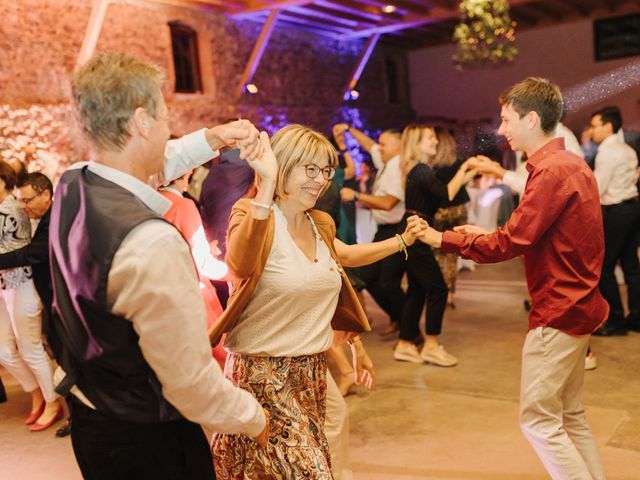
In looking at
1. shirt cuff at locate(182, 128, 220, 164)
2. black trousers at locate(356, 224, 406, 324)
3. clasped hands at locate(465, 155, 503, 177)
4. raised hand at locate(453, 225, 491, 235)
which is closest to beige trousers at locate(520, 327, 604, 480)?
raised hand at locate(453, 225, 491, 235)

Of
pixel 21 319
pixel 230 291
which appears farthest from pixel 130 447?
A: pixel 21 319

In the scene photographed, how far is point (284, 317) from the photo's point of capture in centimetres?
193

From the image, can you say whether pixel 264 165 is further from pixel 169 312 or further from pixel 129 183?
pixel 169 312

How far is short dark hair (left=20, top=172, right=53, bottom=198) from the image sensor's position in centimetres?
358

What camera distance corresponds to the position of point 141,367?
49.4 inches

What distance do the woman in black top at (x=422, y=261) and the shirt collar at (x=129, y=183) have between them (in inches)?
113

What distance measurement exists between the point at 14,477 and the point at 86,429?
7.14ft

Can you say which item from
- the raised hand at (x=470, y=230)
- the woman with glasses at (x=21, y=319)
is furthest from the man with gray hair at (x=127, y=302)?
the woman with glasses at (x=21, y=319)

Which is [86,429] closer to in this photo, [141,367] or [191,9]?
[141,367]

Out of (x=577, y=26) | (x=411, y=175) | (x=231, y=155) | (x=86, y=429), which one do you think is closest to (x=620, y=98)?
(x=577, y=26)

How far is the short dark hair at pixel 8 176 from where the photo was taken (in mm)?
3539

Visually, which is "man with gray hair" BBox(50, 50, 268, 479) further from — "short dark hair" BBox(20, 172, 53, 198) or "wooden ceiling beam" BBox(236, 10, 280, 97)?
"wooden ceiling beam" BBox(236, 10, 280, 97)

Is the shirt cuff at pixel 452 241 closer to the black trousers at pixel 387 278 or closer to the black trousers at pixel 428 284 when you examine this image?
the black trousers at pixel 428 284

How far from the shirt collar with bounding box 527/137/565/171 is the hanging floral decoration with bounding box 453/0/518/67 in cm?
597
